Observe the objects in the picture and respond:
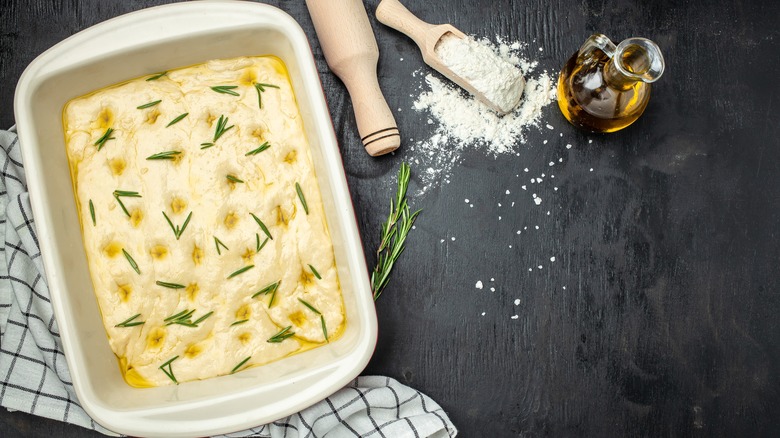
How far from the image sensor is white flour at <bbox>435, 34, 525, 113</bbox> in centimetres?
144

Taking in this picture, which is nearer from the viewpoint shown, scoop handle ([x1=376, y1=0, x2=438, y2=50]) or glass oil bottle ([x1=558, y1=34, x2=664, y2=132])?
glass oil bottle ([x1=558, y1=34, x2=664, y2=132])

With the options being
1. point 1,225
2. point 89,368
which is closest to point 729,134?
point 89,368

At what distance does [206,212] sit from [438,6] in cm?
78

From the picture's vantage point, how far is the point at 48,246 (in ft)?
3.99

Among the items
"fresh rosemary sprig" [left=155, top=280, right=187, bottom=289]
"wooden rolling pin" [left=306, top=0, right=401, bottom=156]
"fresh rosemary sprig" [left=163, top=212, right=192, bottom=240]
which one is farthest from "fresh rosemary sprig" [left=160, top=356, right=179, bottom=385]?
"wooden rolling pin" [left=306, top=0, right=401, bottom=156]

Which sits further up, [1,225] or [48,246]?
[48,246]

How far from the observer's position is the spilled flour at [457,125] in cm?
154

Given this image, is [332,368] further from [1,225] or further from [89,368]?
[1,225]

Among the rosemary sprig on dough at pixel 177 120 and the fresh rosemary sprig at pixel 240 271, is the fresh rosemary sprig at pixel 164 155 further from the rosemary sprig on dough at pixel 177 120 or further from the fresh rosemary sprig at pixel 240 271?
the fresh rosemary sprig at pixel 240 271

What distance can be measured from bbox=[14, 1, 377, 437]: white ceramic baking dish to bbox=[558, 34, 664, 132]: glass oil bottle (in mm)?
603

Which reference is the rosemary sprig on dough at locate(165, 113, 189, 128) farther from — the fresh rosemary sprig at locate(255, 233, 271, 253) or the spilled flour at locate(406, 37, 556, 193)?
the spilled flour at locate(406, 37, 556, 193)

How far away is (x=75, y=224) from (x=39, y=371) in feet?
1.29

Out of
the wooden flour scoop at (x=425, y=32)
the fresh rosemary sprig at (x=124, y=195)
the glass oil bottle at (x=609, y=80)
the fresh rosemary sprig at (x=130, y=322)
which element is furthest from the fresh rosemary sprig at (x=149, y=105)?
the glass oil bottle at (x=609, y=80)

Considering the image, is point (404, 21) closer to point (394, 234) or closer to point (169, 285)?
point (394, 234)
